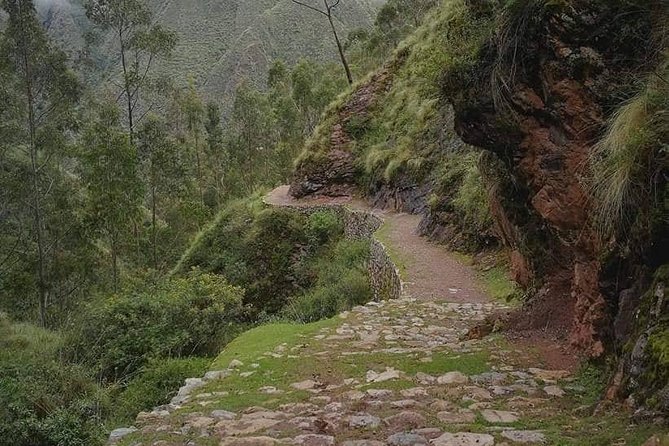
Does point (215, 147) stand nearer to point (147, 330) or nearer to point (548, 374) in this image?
point (147, 330)

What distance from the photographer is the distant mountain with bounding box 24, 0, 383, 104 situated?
10888 cm

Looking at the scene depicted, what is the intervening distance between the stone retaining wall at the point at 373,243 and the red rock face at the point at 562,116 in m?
4.99

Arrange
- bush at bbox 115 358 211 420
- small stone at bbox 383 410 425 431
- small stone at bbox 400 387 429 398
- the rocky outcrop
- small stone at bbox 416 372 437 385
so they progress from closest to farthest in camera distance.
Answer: small stone at bbox 383 410 425 431 < small stone at bbox 400 387 429 398 < small stone at bbox 416 372 437 385 < bush at bbox 115 358 211 420 < the rocky outcrop

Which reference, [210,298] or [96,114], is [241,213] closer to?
[96,114]

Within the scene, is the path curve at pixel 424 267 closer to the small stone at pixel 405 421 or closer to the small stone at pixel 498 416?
the small stone at pixel 498 416

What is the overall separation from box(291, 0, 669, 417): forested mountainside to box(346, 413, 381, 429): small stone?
155 centimetres

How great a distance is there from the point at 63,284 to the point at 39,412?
17.9 m

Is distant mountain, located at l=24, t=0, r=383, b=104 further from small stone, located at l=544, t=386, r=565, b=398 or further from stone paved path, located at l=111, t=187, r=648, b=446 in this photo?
small stone, located at l=544, t=386, r=565, b=398

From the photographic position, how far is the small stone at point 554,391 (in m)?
4.46

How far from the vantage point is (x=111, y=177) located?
68.9 ft

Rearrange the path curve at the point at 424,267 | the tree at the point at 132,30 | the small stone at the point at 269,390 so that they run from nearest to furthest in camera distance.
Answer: the small stone at the point at 269,390 < the path curve at the point at 424,267 < the tree at the point at 132,30

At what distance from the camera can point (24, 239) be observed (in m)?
22.4

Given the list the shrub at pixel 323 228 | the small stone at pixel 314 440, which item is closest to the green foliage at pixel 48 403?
the small stone at pixel 314 440

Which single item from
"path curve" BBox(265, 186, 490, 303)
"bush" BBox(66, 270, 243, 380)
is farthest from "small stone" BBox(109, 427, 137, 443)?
"path curve" BBox(265, 186, 490, 303)
